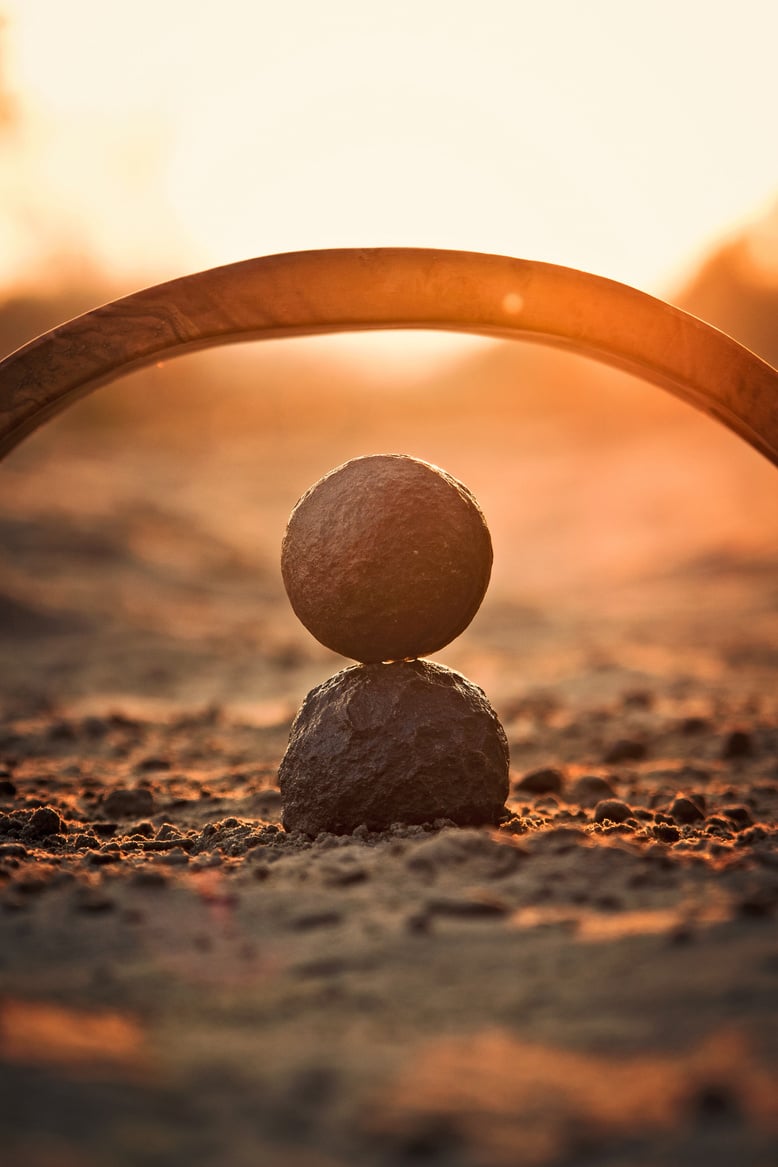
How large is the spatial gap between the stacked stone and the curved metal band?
3.10 feet

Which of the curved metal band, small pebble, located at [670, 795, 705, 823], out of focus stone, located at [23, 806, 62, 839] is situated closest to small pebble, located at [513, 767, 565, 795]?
small pebble, located at [670, 795, 705, 823]

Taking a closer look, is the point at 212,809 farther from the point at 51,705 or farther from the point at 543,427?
the point at 543,427

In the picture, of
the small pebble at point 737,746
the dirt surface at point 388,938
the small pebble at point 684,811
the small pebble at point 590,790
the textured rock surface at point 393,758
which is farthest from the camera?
the small pebble at point 737,746

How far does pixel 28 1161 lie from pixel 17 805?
4947mm

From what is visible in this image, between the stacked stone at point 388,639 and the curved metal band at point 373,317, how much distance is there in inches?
37.2

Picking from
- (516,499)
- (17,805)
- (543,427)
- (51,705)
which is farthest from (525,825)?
(543,427)

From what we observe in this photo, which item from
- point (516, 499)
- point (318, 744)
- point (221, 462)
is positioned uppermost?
point (221, 462)

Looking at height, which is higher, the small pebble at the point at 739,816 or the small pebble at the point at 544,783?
the small pebble at the point at 544,783

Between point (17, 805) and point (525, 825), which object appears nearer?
point (525, 825)

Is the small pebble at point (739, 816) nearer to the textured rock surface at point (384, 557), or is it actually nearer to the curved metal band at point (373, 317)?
the textured rock surface at point (384, 557)

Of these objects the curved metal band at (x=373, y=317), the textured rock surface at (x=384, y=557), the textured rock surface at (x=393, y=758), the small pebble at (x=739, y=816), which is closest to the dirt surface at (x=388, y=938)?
the small pebble at (x=739, y=816)

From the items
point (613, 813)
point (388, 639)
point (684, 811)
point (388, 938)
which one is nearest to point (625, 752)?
point (684, 811)

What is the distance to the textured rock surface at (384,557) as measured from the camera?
571 cm

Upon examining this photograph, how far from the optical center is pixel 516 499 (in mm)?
32688
